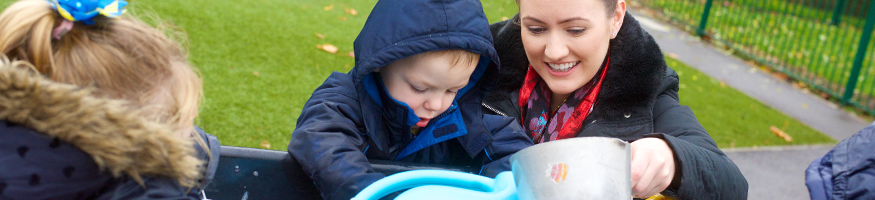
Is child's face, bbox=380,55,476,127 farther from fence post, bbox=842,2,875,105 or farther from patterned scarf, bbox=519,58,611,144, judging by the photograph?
fence post, bbox=842,2,875,105

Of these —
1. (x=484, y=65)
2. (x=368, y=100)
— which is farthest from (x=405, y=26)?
(x=484, y=65)

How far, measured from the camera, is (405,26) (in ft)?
4.64

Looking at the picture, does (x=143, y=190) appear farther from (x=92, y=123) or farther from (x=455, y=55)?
(x=455, y=55)

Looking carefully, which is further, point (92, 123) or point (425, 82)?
point (425, 82)

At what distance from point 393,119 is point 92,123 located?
820 mm

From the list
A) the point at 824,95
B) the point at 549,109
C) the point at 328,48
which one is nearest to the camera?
the point at 549,109

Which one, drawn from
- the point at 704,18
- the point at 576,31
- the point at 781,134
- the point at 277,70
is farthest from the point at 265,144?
the point at 704,18

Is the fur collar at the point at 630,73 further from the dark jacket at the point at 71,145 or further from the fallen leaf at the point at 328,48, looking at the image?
the fallen leaf at the point at 328,48

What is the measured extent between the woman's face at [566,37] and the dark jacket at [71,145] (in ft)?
3.63

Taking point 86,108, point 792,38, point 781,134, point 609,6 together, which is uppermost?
point 86,108

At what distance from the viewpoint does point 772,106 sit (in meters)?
4.75

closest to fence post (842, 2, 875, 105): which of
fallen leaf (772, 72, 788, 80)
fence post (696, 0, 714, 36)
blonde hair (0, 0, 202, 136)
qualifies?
fallen leaf (772, 72, 788, 80)

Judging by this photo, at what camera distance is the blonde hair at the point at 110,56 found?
87 centimetres

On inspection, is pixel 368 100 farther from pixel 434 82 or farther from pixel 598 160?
pixel 598 160
